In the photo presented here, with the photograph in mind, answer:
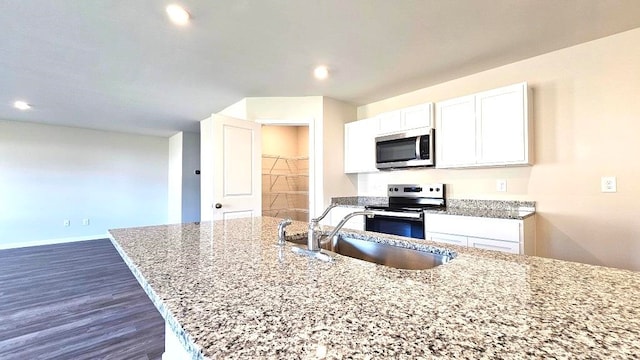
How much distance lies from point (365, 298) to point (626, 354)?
0.44 metres

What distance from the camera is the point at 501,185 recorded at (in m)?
2.77

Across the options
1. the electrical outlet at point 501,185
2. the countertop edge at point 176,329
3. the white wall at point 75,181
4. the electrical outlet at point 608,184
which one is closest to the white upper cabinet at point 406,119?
the electrical outlet at point 501,185

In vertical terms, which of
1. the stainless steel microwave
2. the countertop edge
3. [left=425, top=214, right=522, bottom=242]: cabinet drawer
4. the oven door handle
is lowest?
[left=425, top=214, right=522, bottom=242]: cabinet drawer

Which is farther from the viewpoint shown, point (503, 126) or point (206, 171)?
point (206, 171)

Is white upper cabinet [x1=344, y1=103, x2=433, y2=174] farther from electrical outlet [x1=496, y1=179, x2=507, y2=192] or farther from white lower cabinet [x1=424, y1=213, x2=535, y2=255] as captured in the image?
white lower cabinet [x1=424, y1=213, x2=535, y2=255]

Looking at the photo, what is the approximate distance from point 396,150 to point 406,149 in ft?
0.41

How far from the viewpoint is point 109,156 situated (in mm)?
5914

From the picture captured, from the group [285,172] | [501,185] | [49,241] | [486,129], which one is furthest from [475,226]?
[49,241]

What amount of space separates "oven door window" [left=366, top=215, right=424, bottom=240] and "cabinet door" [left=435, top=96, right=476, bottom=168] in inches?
27.2

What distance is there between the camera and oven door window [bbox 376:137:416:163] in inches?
123

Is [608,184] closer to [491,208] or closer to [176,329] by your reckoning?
[491,208]

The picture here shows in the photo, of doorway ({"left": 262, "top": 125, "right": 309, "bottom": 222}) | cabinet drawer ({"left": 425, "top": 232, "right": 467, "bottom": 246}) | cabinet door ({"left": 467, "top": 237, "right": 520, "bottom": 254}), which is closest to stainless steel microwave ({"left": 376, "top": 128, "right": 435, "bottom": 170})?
cabinet drawer ({"left": 425, "top": 232, "right": 467, "bottom": 246})

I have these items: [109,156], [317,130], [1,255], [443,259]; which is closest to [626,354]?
[443,259]

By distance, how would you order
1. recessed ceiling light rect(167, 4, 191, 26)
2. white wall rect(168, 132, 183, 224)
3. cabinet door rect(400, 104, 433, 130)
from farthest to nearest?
white wall rect(168, 132, 183, 224), cabinet door rect(400, 104, 433, 130), recessed ceiling light rect(167, 4, 191, 26)
